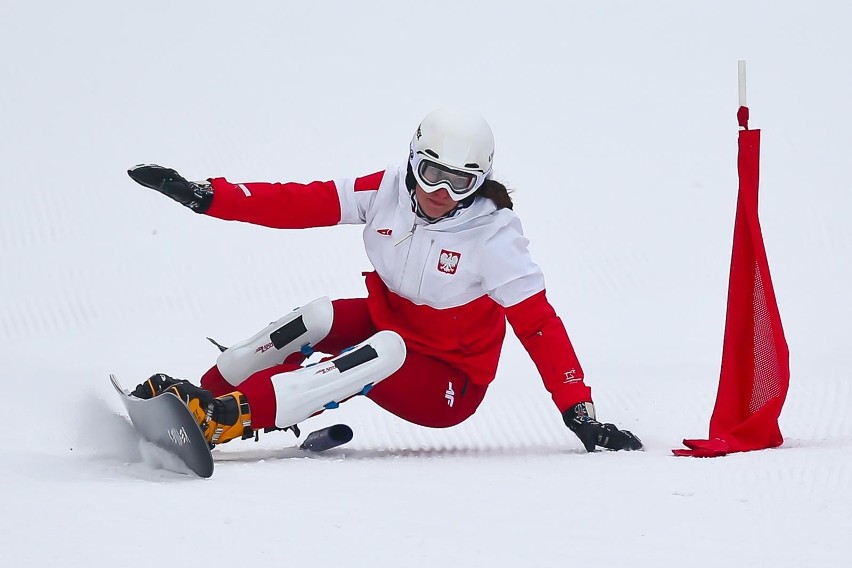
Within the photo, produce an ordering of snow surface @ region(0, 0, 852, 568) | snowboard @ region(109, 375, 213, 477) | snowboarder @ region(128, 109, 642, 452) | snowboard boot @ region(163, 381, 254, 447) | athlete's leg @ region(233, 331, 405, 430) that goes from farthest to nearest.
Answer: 1. snowboarder @ region(128, 109, 642, 452)
2. athlete's leg @ region(233, 331, 405, 430)
3. snowboard boot @ region(163, 381, 254, 447)
4. snowboard @ region(109, 375, 213, 477)
5. snow surface @ region(0, 0, 852, 568)

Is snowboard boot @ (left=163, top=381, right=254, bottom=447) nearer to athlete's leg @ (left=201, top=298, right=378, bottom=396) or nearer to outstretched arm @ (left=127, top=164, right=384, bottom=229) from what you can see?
athlete's leg @ (left=201, top=298, right=378, bottom=396)

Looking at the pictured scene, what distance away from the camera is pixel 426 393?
11.7 ft

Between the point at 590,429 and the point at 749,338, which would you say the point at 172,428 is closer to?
the point at 590,429

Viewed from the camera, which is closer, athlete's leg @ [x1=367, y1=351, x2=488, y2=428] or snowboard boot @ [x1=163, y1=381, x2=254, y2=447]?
snowboard boot @ [x1=163, y1=381, x2=254, y2=447]

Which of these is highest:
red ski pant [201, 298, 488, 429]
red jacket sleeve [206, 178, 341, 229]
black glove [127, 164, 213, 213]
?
black glove [127, 164, 213, 213]

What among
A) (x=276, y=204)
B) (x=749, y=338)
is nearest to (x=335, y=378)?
(x=276, y=204)

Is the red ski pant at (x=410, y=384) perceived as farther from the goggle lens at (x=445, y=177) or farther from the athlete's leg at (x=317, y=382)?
the goggle lens at (x=445, y=177)

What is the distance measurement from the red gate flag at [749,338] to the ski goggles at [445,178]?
0.84 metres

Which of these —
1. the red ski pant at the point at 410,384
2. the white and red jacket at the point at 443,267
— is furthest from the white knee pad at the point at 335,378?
the white and red jacket at the point at 443,267

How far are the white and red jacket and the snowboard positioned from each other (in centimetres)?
69

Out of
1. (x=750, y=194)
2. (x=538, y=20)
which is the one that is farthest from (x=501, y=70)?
(x=750, y=194)

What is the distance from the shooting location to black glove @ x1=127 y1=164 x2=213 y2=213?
11.0 feet

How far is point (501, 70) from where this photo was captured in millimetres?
8266

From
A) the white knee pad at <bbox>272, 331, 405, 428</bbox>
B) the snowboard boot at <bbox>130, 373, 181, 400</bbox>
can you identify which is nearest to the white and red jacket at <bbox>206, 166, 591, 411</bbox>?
the white knee pad at <bbox>272, 331, 405, 428</bbox>
